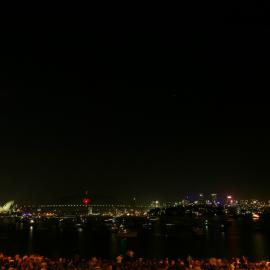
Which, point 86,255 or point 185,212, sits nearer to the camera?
point 86,255

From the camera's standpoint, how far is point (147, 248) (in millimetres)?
44281

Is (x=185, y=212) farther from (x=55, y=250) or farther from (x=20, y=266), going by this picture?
(x=20, y=266)

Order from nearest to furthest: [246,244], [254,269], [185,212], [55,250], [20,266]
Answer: [254,269], [20,266], [55,250], [246,244], [185,212]

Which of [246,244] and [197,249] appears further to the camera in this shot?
[246,244]

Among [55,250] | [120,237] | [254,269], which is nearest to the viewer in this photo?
[254,269]

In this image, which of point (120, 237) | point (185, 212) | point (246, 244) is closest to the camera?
point (246, 244)

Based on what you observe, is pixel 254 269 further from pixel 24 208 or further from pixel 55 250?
pixel 24 208

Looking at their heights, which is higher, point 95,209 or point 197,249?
point 95,209

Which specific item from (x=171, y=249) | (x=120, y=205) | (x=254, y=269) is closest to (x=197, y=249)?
(x=171, y=249)

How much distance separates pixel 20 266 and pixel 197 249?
2540cm

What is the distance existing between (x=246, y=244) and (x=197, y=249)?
7054mm

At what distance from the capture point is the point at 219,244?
48938mm

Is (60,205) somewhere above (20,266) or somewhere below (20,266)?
above

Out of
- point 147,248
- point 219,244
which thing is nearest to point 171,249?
point 147,248
